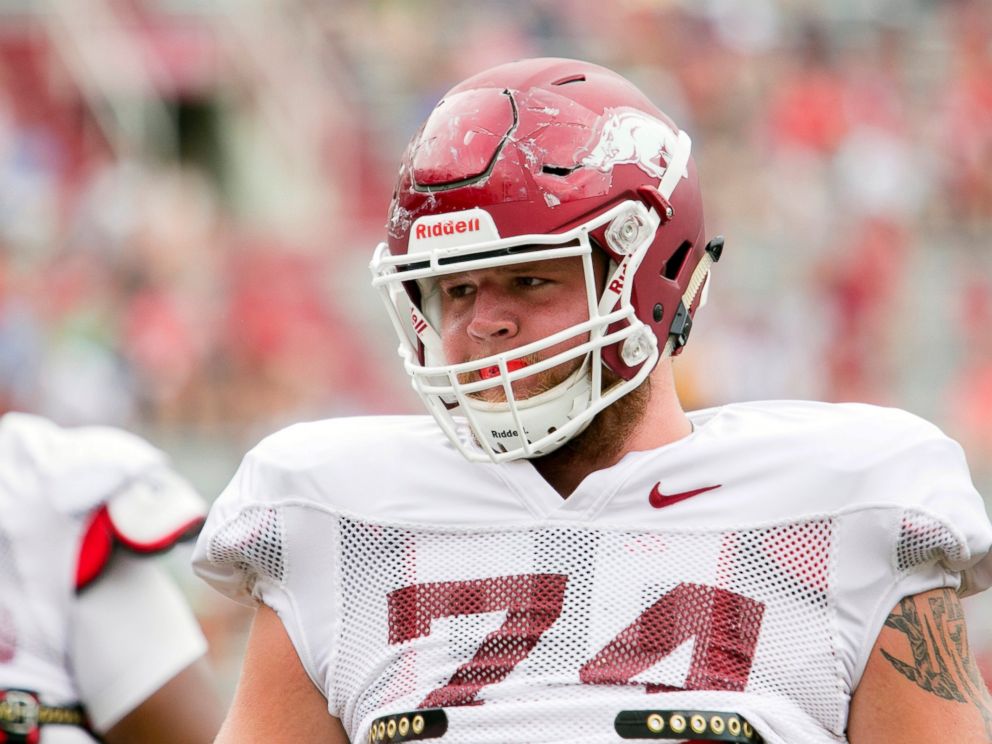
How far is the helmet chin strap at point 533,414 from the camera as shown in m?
2.06

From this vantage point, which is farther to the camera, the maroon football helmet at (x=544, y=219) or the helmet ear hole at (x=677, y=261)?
the helmet ear hole at (x=677, y=261)

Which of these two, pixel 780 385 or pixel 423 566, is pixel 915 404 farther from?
pixel 423 566

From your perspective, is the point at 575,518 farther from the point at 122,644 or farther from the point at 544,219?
the point at 122,644

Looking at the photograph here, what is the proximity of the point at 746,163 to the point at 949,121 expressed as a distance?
4.33 feet

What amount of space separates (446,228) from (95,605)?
3.58ft

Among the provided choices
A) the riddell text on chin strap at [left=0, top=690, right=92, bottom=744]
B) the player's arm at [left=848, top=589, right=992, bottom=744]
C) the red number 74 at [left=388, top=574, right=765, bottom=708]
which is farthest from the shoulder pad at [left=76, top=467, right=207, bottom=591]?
the player's arm at [left=848, top=589, right=992, bottom=744]

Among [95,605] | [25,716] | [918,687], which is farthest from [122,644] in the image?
[918,687]

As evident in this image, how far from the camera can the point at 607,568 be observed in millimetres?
2066

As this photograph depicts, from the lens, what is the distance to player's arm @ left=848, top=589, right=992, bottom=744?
77.6 inches

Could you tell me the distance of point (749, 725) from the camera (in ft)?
6.38

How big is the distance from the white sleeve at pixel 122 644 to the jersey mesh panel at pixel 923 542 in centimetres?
133

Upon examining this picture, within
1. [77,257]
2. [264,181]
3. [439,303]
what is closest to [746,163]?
[264,181]

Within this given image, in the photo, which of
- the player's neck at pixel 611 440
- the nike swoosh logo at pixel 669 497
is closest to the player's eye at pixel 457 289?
the player's neck at pixel 611 440

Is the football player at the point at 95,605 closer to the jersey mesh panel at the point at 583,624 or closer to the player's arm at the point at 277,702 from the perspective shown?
the player's arm at the point at 277,702
